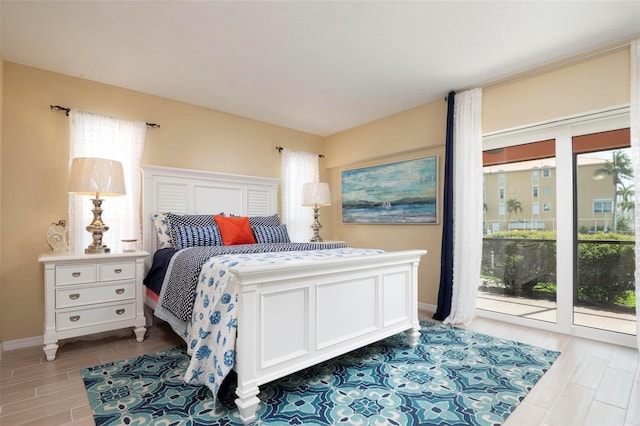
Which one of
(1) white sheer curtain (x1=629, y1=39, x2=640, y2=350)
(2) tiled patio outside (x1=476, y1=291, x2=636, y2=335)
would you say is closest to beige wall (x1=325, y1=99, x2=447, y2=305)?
→ (2) tiled patio outside (x1=476, y1=291, x2=636, y2=335)

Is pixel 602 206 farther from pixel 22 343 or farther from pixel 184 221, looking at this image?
pixel 22 343

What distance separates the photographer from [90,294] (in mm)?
2674

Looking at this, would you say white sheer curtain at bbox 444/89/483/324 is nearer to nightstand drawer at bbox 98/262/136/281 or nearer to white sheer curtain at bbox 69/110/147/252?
nightstand drawer at bbox 98/262/136/281

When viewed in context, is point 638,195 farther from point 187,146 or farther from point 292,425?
point 187,146

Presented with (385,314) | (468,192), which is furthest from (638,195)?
(385,314)

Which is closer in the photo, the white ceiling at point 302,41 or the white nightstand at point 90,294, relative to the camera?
the white ceiling at point 302,41

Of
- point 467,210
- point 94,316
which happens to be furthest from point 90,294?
point 467,210

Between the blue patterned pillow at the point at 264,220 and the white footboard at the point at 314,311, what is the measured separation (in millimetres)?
1852

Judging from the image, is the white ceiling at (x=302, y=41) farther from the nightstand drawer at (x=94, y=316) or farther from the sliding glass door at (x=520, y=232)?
the nightstand drawer at (x=94, y=316)

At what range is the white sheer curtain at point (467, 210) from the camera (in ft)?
10.8

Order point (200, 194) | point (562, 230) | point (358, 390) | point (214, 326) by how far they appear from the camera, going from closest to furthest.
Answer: point (214, 326) < point (358, 390) < point (562, 230) < point (200, 194)

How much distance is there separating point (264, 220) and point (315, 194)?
844 mm

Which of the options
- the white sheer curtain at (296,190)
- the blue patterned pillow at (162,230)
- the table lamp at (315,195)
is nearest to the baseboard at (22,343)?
the blue patterned pillow at (162,230)

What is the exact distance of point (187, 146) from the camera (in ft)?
12.4
